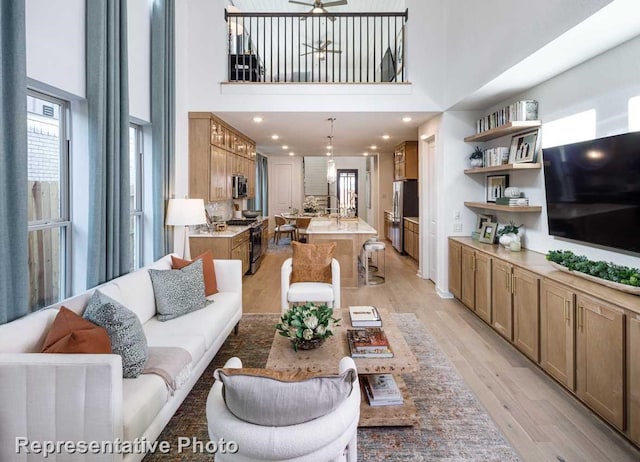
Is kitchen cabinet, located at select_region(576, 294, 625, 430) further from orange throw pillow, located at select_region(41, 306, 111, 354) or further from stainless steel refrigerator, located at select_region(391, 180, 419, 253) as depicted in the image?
stainless steel refrigerator, located at select_region(391, 180, 419, 253)

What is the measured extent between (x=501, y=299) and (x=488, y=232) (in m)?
1.21

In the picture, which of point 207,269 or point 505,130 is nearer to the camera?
point 207,269

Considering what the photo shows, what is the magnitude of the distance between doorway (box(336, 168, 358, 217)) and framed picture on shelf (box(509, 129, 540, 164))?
30.9 ft

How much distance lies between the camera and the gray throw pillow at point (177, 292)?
2967 millimetres

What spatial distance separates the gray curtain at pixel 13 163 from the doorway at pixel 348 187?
11.6m

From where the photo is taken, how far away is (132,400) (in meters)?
Result: 1.74

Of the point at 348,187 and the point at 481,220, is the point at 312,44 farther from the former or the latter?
the point at 348,187

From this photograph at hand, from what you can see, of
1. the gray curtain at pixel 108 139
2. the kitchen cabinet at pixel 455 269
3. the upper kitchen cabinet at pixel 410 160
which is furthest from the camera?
the upper kitchen cabinet at pixel 410 160

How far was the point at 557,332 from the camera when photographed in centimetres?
268

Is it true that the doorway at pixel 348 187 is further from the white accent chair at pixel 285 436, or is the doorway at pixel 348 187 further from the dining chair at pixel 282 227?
the white accent chair at pixel 285 436

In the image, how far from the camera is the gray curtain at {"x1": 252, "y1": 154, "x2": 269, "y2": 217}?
10.8 metres

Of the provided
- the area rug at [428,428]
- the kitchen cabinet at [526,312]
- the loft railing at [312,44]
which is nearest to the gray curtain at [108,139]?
the area rug at [428,428]

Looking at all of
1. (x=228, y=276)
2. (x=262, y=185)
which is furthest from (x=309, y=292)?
(x=262, y=185)

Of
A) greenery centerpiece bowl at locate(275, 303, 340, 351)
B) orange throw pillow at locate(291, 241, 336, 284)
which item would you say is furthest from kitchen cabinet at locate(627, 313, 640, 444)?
orange throw pillow at locate(291, 241, 336, 284)
